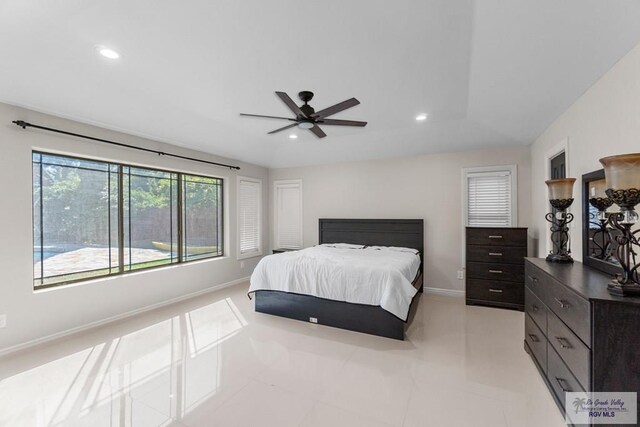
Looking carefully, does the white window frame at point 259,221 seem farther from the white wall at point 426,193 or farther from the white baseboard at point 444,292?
the white baseboard at point 444,292

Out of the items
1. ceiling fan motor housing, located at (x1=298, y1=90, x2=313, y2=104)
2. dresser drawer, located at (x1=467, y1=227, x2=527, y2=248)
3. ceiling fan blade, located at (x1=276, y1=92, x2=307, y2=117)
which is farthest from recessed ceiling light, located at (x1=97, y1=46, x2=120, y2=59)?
dresser drawer, located at (x1=467, y1=227, x2=527, y2=248)

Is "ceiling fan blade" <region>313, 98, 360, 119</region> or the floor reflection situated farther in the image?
"ceiling fan blade" <region>313, 98, 360, 119</region>

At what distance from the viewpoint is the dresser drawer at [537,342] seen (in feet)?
7.26

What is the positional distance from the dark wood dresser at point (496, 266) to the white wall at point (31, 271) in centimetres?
464

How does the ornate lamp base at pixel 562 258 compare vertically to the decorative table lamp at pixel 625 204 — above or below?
below

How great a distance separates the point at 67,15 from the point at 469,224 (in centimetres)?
534

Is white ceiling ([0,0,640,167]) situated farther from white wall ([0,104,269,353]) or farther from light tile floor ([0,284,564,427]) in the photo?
light tile floor ([0,284,564,427])

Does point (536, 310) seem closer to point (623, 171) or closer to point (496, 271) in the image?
point (623, 171)

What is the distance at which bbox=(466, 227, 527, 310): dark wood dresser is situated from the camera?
396 centimetres

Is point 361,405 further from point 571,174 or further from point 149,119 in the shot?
point 149,119

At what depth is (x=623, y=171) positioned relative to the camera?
152 centimetres

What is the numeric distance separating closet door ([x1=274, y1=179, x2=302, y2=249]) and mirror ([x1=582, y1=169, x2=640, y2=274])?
4.74 meters

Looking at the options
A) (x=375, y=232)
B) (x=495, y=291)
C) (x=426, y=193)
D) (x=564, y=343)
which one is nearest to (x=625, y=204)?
(x=564, y=343)

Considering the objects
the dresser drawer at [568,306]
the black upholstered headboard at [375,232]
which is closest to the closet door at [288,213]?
the black upholstered headboard at [375,232]
